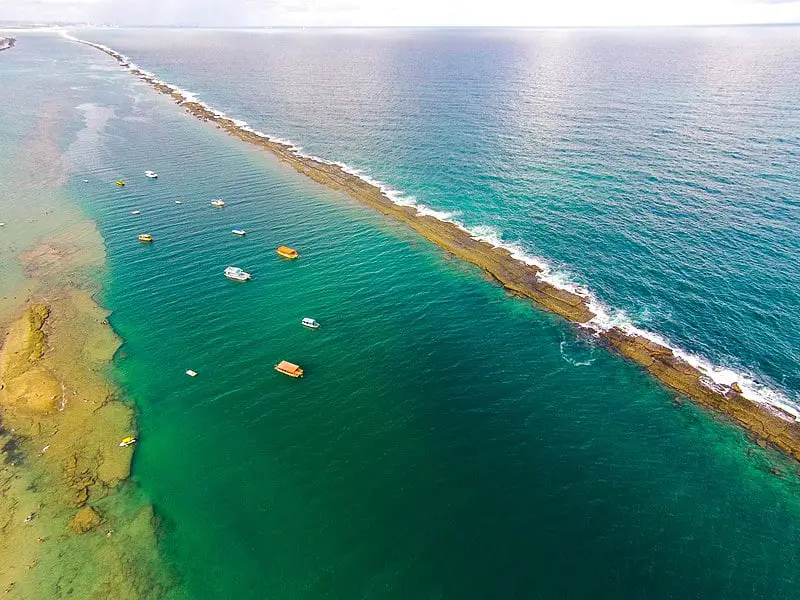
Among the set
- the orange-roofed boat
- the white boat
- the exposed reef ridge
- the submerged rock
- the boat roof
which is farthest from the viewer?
the white boat

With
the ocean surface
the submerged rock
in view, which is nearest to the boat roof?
the ocean surface

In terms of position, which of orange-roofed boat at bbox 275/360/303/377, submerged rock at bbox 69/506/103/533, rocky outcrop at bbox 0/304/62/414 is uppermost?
orange-roofed boat at bbox 275/360/303/377

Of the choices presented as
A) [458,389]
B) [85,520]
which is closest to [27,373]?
[85,520]

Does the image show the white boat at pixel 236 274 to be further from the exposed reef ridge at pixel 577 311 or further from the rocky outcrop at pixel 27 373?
the exposed reef ridge at pixel 577 311

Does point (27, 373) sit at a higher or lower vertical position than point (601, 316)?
lower

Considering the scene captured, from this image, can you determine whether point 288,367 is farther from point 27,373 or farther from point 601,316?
point 601,316

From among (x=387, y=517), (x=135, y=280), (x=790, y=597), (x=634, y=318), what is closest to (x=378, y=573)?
(x=387, y=517)

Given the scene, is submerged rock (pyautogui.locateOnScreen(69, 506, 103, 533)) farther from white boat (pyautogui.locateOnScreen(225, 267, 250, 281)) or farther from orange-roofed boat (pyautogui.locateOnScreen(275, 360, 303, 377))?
white boat (pyautogui.locateOnScreen(225, 267, 250, 281))
